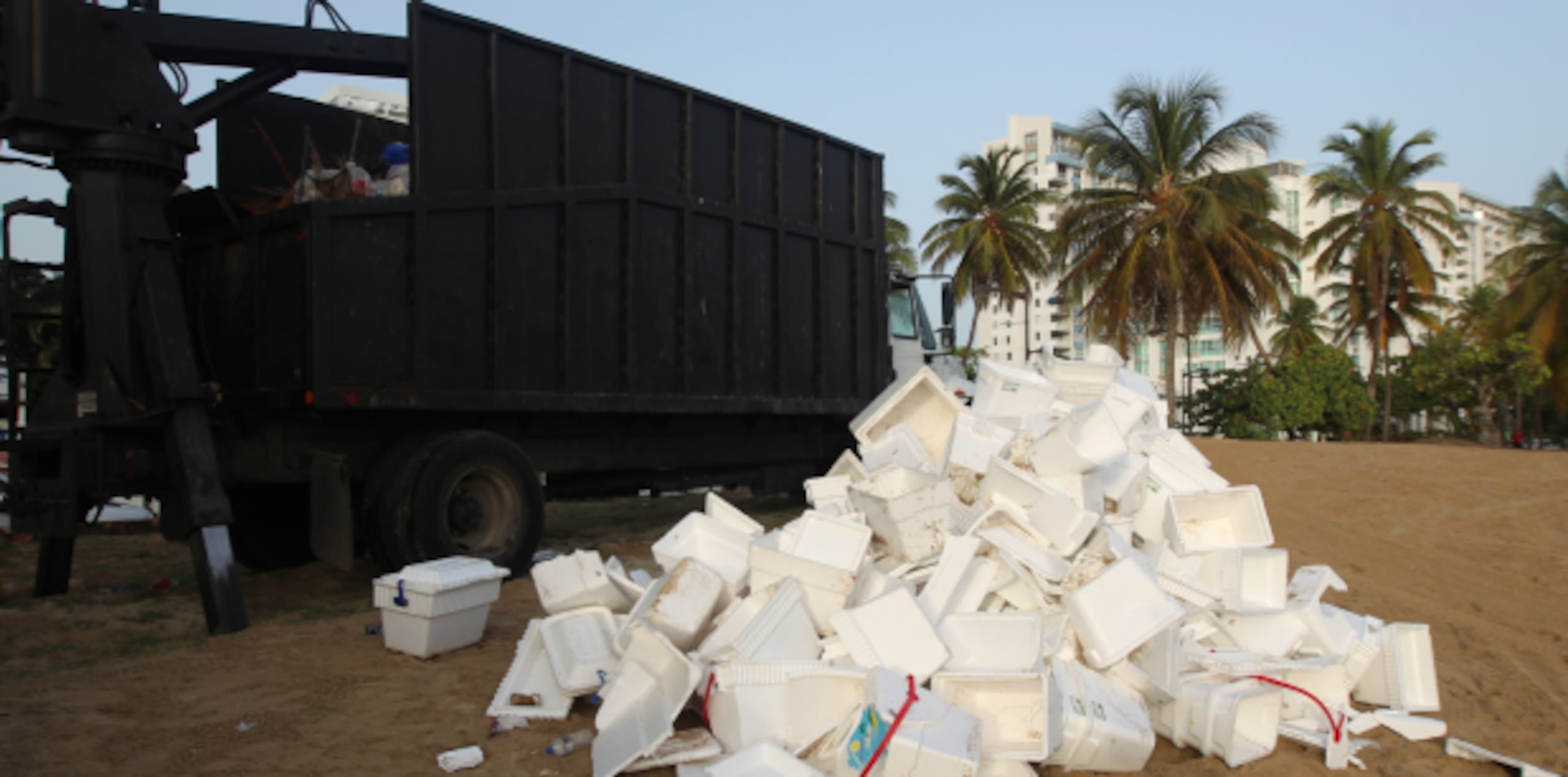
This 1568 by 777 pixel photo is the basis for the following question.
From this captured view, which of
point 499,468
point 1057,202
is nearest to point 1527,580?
point 499,468

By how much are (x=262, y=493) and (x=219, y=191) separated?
2.15 m

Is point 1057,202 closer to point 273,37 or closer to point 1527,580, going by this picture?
point 1527,580

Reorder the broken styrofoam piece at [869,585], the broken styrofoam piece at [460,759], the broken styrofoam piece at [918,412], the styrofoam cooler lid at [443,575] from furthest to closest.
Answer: the broken styrofoam piece at [918,412], the styrofoam cooler lid at [443,575], the broken styrofoam piece at [869,585], the broken styrofoam piece at [460,759]

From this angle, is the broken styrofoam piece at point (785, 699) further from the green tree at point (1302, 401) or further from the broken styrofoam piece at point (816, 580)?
the green tree at point (1302, 401)

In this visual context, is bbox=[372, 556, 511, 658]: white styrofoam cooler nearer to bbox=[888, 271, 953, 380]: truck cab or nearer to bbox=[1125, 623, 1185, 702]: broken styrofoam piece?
bbox=[1125, 623, 1185, 702]: broken styrofoam piece

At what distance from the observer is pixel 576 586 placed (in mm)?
4617

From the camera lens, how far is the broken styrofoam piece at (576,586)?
15.1 ft

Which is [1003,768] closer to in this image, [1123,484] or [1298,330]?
[1123,484]

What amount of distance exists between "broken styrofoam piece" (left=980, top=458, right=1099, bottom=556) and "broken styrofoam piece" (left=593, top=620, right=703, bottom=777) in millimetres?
1831

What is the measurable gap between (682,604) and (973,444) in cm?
197

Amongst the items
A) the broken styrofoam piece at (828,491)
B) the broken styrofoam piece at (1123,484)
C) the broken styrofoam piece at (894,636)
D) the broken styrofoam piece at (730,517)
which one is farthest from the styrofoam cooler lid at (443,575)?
the broken styrofoam piece at (1123,484)

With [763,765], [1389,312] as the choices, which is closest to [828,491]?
[763,765]

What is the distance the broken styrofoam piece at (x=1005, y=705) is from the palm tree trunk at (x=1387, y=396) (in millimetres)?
29396

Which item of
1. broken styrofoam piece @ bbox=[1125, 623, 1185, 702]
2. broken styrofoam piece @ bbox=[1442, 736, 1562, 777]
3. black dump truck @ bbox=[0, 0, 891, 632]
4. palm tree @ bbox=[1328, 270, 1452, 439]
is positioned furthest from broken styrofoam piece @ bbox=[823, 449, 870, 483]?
palm tree @ bbox=[1328, 270, 1452, 439]
